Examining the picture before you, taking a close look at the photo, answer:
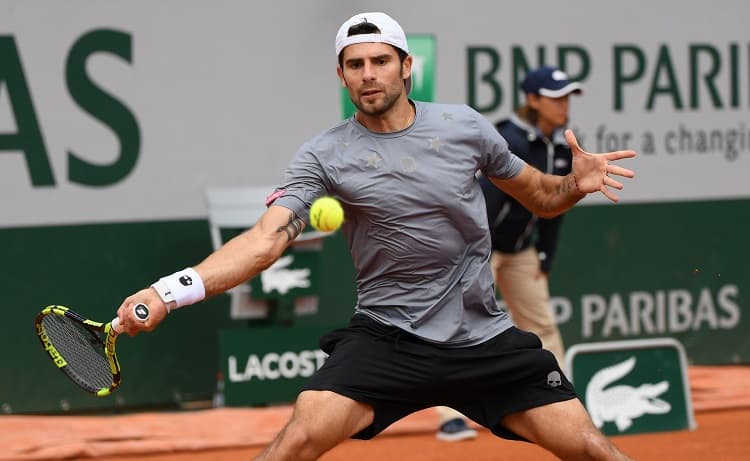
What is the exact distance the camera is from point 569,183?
4.42 meters

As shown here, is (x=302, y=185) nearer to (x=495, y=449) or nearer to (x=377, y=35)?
(x=377, y=35)

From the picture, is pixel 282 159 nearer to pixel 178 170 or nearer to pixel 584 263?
pixel 178 170

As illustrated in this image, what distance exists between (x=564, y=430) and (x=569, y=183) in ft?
2.60

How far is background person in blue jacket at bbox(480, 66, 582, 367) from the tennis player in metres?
2.15

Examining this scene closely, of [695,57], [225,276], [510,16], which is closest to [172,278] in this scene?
[225,276]

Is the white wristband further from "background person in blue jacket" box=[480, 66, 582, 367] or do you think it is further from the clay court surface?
the clay court surface

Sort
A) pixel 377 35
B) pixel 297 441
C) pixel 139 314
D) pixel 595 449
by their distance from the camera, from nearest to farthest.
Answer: pixel 139 314 < pixel 297 441 < pixel 595 449 < pixel 377 35

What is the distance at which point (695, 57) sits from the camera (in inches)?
340

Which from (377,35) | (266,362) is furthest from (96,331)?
(266,362)

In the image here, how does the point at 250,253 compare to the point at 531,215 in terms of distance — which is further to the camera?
the point at 531,215

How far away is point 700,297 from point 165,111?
363 centimetres

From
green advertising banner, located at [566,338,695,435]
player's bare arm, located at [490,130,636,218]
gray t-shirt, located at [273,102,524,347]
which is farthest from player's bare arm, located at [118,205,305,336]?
green advertising banner, located at [566,338,695,435]

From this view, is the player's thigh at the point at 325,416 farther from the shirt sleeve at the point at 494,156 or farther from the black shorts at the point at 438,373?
the shirt sleeve at the point at 494,156

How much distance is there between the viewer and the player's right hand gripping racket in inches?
156
